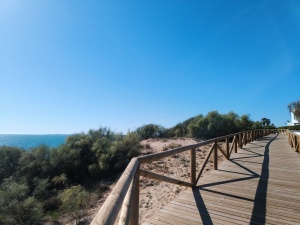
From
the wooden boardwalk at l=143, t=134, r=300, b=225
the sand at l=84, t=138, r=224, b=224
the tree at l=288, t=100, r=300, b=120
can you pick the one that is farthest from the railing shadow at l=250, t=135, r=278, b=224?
the tree at l=288, t=100, r=300, b=120

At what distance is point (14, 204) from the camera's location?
8.74 metres

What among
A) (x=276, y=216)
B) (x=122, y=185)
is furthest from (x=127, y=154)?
(x=122, y=185)

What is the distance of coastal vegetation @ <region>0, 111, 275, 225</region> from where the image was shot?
8734 millimetres

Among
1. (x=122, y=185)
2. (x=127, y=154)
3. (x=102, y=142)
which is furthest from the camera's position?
(x=102, y=142)

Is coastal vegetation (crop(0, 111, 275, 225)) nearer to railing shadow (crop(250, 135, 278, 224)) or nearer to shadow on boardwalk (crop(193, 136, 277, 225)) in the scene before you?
shadow on boardwalk (crop(193, 136, 277, 225))

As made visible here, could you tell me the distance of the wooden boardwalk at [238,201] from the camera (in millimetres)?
3189

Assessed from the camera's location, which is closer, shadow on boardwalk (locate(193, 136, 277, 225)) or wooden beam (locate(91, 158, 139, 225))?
wooden beam (locate(91, 158, 139, 225))

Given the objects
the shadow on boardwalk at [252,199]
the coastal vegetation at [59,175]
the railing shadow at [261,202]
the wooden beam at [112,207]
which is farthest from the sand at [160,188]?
the wooden beam at [112,207]

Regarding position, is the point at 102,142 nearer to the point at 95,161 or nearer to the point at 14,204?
the point at 95,161

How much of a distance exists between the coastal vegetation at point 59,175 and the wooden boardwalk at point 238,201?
5910mm

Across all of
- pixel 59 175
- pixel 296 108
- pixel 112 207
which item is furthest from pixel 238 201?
pixel 296 108

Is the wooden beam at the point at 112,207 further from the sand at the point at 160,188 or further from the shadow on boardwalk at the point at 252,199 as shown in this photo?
the sand at the point at 160,188

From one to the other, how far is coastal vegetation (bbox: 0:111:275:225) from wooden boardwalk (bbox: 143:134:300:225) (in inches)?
233

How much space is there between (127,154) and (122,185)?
1430cm
